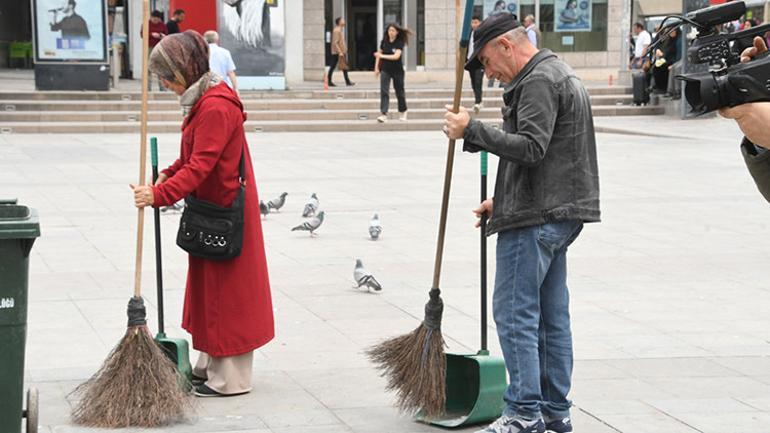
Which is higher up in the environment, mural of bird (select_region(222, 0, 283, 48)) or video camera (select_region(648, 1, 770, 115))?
mural of bird (select_region(222, 0, 283, 48))

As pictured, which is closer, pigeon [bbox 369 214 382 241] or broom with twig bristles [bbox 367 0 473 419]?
broom with twig bristles [bbox 367 0 473 419]

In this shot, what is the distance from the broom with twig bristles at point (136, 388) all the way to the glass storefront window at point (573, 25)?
2776 cm

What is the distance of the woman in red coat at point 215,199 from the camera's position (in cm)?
580

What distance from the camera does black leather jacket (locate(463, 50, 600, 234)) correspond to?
492 cm

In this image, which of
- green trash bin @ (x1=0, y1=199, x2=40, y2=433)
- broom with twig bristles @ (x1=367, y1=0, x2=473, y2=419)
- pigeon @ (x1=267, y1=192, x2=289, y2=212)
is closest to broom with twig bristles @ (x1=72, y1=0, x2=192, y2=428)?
green trash bin @ (x1=0, y1=199, x2=40, y2=433)

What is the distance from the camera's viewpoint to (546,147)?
4.89 metres

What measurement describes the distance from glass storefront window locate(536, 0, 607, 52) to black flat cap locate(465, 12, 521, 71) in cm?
2796

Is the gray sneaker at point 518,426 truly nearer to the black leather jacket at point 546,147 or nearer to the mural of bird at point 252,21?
the black leather jacket at point 546,147

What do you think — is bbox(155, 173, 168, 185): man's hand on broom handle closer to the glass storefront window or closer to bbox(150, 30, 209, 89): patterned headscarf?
bbox(150, 30, 209, 89): patterned headscarf

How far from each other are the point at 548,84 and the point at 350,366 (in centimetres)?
227

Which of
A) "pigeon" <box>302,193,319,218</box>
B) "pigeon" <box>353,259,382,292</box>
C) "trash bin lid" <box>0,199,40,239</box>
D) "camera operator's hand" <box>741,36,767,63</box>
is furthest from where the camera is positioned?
"pigeon" <box>302,193,319,218</box>

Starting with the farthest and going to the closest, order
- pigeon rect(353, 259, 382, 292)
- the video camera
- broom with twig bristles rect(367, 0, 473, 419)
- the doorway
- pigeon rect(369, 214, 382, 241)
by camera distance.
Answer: the doorway
pigeon rect(369, 214, 382, 241)
pigeon rect(353, 259, 382, 292)
broom with twig bristles rect(367, 0, 473, 419)
the video camera

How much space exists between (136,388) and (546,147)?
2.15 meters

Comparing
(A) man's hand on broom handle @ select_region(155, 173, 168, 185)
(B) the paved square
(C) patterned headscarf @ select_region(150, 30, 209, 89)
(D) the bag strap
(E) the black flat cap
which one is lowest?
(B) the paved square
